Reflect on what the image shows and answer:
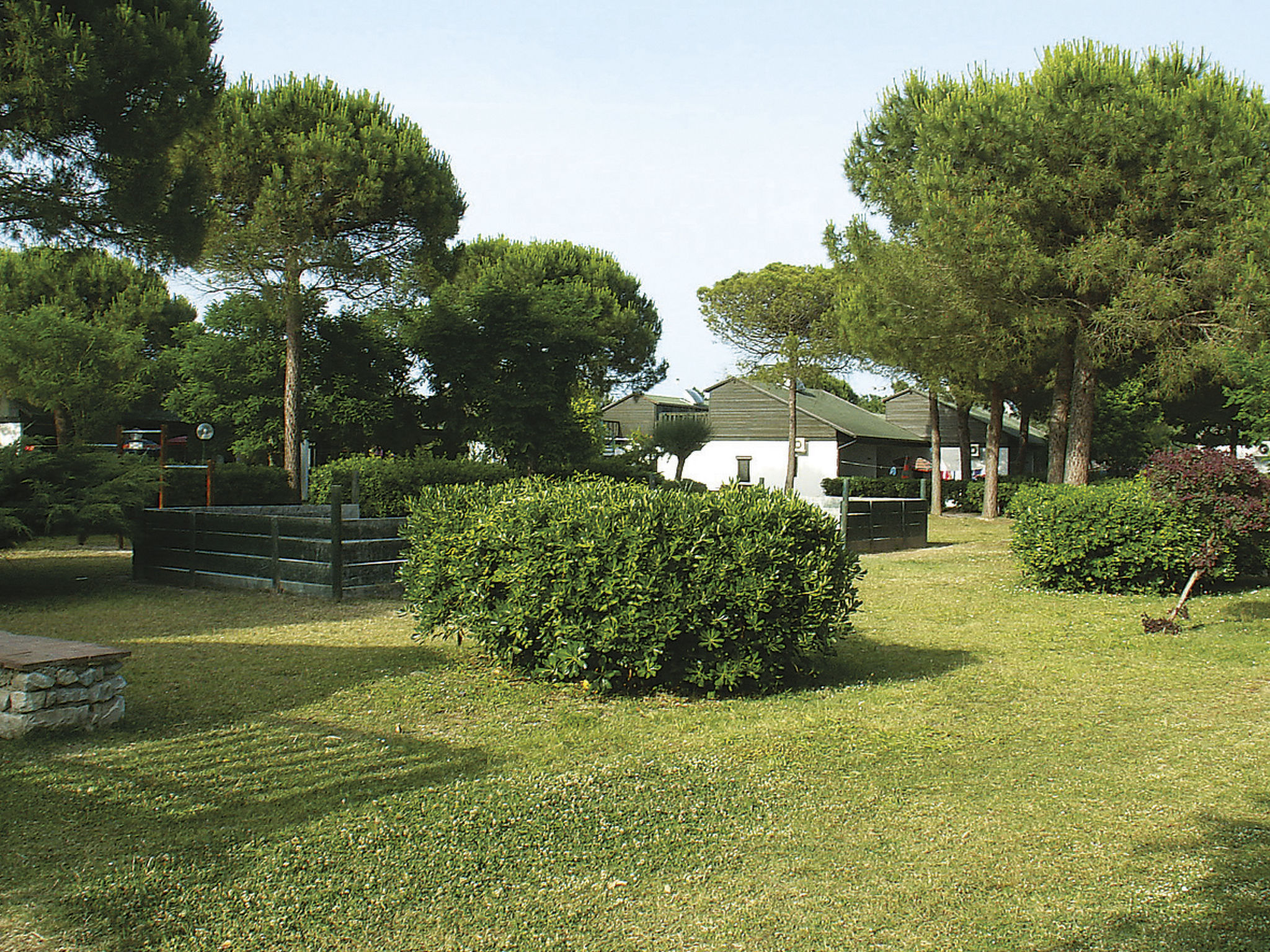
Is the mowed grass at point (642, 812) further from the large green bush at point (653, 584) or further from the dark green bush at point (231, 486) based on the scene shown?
the dark green bush at point (231, 486)

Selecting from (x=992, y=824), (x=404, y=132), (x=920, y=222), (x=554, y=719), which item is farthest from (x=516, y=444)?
(x=992, y=824)

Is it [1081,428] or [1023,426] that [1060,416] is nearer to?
[1081,428]

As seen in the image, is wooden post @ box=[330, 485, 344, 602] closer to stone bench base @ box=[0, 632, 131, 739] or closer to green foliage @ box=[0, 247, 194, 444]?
stone bench base @ box=[0, 632, 131, 739]

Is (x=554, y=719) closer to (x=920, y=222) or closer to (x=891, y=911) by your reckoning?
(x=891, y=911)

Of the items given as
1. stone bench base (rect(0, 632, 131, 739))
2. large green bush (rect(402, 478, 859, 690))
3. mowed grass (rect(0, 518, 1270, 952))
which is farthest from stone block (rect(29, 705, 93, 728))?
large green bush (rect(402, 478, 859, 690))

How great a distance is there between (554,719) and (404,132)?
22322 mm

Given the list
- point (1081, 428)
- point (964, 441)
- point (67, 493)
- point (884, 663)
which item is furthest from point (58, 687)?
point (964, 441)

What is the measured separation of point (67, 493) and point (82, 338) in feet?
60.6

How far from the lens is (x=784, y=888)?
3486mm

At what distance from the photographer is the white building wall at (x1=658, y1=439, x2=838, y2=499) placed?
46.2 meters

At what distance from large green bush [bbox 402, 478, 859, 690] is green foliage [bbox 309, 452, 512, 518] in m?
12.1

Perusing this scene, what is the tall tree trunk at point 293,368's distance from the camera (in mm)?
24422

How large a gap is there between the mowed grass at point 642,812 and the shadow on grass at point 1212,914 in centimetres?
1

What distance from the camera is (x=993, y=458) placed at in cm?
3127
